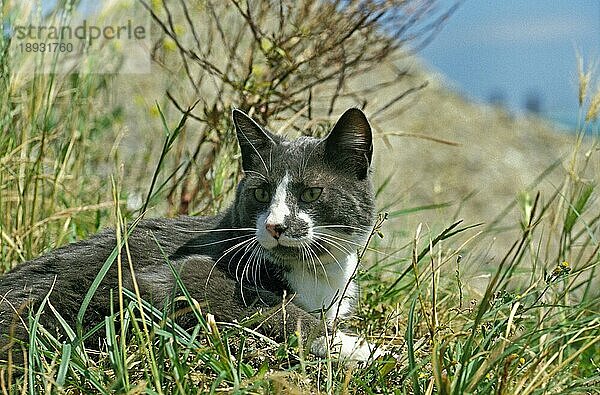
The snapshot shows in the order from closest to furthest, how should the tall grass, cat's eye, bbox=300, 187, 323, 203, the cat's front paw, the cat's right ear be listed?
the tall grass
the cat's front paw
cat's eye, bbox=300, 187, 323, 203
the cat's right ear

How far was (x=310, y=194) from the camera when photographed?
2094 mm

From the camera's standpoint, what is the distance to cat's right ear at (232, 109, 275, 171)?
7.27 ft

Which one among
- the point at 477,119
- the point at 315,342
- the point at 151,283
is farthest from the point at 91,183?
the point at 477,119

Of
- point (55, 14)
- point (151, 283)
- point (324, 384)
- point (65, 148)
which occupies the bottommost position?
point (324, 384)

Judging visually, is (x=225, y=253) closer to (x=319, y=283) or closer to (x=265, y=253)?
(x=265, y=253)

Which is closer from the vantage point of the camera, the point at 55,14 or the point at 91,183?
the point at 55,14

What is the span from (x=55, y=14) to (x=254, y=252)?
6.51 feet

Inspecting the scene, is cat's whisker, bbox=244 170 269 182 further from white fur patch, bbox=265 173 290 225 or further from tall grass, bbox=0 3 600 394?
tall grass, bbox=0 3 600 394

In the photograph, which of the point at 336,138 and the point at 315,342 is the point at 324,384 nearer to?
the point at 315,342

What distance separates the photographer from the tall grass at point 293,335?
168cm

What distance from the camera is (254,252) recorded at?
2109 millimetres

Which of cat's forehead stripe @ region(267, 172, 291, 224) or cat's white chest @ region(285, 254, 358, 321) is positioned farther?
Answer: cat's white chest @ region(285, 254, 358, 321)

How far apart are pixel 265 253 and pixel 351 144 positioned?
1.32 feet

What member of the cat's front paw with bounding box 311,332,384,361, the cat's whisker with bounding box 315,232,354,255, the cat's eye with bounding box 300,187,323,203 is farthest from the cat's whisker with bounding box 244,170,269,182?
the cat's front paw with bounding box 311,332,384,361
